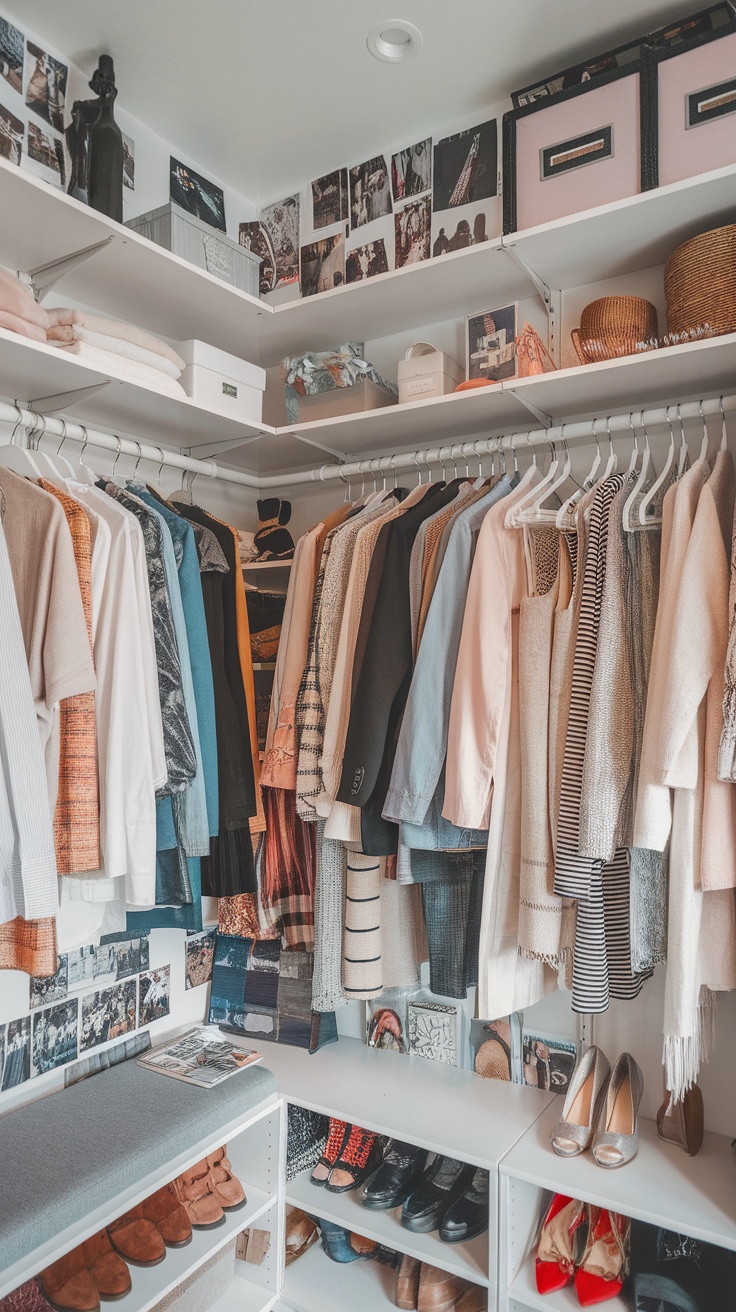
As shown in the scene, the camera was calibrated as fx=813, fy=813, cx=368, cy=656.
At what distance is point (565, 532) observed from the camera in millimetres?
1604

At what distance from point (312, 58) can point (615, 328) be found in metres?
0.99

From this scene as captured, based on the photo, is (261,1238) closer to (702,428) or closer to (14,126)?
(702,428)

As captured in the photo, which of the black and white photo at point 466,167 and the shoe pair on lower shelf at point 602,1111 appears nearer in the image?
the shoe pair on lower shelf at point 602,1111

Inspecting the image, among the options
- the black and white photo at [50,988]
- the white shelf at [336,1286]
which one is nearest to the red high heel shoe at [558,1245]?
the white shelf at [336,1286]

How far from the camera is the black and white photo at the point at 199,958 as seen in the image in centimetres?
222

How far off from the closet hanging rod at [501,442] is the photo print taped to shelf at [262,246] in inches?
23.6

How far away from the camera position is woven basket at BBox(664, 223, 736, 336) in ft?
5.03

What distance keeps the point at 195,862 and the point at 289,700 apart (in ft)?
1.36

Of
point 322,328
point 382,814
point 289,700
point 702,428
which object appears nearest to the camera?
point 382,814

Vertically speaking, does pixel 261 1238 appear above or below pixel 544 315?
below

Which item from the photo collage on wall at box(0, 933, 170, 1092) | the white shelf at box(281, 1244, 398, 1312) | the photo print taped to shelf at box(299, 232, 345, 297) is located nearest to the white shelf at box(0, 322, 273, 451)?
the photo print taped to shelf at box(299, 232, 345, 297)

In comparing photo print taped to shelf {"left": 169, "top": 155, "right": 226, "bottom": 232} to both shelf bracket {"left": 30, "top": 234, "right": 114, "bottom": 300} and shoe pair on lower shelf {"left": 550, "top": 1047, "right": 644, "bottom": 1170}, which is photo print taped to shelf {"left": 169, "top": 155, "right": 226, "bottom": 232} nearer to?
shelf bracket {"left": 30, "top": 234, "right": 114, "bottom": 300}

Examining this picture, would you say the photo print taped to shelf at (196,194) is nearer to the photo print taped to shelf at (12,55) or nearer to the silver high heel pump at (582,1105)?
the photo print taped to shelf at (12,55)

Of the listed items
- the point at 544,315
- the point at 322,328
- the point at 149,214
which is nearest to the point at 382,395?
the point at 322,328
